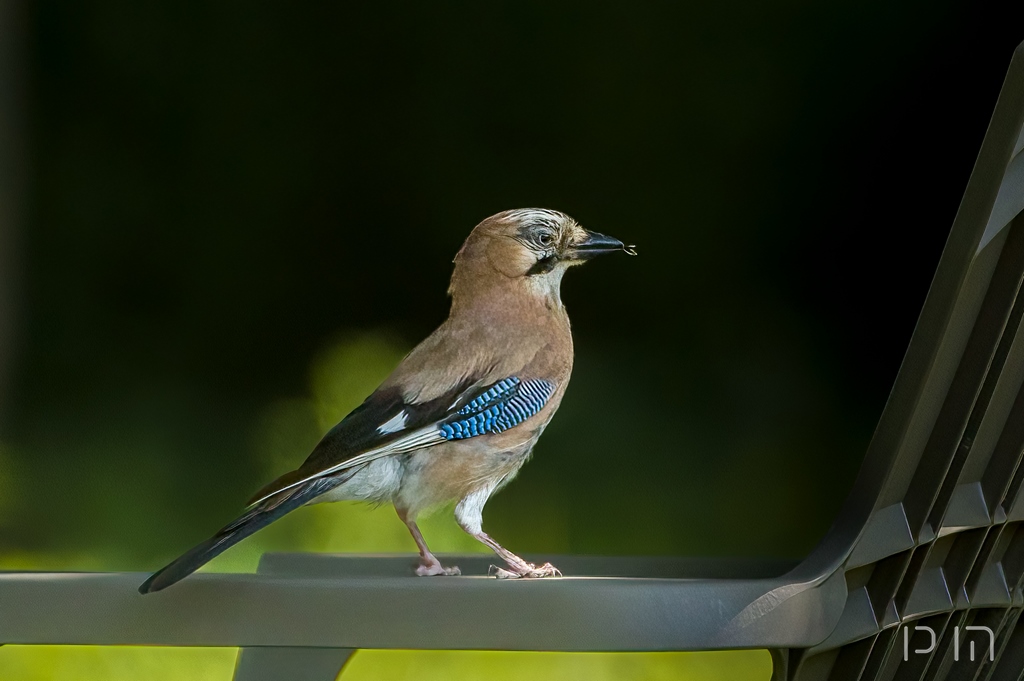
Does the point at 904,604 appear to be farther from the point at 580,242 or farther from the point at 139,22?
the point at 139,22

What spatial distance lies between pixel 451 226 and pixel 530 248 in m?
0.33

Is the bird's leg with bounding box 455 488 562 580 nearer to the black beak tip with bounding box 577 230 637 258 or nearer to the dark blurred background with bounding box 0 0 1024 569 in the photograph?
the dark blurred background with bounding box 0 0 1024 569

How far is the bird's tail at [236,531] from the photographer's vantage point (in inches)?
67.2

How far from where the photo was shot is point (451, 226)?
2367mm

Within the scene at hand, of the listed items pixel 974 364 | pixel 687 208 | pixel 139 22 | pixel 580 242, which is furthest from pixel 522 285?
pixel 139 22

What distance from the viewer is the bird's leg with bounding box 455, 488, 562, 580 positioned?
1963 millimetres

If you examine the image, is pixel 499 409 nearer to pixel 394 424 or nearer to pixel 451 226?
pixel 394 424

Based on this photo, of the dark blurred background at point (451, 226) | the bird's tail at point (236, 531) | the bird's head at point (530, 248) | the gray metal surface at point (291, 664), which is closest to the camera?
the bird's tail at point (236, 531)

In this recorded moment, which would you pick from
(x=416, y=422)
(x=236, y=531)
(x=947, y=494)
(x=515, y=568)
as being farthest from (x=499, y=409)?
(x=947, y=494)

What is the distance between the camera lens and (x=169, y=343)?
237 cm

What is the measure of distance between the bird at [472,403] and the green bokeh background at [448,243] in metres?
0.25

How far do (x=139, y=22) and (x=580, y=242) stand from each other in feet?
3.56

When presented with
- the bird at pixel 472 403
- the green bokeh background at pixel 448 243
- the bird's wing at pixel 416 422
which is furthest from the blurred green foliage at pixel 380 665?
the bird's wing at pixel 416 422

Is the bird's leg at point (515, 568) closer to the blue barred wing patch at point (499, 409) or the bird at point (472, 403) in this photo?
the bird at point (472, 403)
